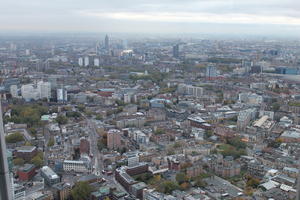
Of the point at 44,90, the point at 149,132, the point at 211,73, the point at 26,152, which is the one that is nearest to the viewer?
the point at 26,152

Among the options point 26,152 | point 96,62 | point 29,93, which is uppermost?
point 96,62

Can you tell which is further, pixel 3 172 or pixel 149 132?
pixel 149 132

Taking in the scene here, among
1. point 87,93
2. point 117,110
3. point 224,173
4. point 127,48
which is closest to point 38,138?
point 117,110

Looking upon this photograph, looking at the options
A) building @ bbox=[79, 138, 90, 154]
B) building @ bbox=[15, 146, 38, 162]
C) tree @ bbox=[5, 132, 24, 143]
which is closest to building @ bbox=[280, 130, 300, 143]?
building @ bbox=[79, 138, 90, 154]

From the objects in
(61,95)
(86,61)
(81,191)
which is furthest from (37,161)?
(86,61)

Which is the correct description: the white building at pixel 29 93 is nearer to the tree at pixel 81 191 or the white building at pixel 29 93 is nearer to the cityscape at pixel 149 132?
the cityscape at pixel 149 132

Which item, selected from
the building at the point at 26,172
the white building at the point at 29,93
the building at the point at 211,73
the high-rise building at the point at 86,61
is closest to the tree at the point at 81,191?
the building at the point at 26,172

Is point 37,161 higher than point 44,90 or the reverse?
the reverse

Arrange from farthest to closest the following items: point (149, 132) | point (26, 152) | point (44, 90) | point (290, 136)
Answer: point (44, 90) < point (149, 132) < point (290, 136) < point (26, 152)

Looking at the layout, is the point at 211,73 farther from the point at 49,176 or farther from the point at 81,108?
the point at 49,176
